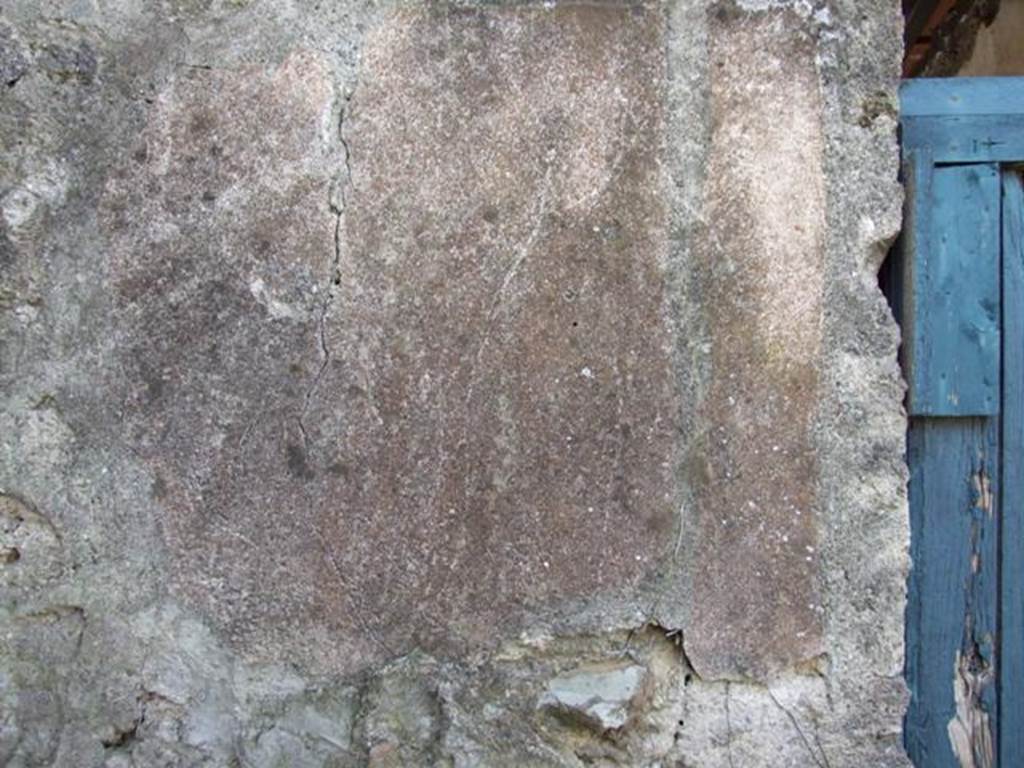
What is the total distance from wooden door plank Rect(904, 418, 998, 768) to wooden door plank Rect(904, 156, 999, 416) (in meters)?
0.14

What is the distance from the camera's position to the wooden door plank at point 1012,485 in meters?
1.38

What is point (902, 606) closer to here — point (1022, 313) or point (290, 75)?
point (1022, 313)

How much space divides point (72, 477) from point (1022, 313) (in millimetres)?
1374

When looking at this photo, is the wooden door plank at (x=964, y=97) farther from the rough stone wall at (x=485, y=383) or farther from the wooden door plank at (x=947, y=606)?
the wooden door plank at (x=947, y=606)

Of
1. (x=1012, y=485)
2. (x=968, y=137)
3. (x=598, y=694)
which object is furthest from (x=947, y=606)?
(x=968, y=137)

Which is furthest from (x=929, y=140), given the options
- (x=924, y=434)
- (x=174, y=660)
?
(x=174, y=660)

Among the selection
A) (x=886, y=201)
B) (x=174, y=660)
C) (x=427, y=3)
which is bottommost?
(x=174, y=660)

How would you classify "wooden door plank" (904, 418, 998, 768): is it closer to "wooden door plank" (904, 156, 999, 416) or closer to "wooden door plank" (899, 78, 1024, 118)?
"wooden door plank" (904, 156, 999, 416)

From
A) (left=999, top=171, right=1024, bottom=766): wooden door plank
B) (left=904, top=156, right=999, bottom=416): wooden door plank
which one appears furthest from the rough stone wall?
(left=999, top=171, right=1024, bottom=766): wooden door plank

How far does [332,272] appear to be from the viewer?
1211 millimetres

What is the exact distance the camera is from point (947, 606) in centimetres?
141

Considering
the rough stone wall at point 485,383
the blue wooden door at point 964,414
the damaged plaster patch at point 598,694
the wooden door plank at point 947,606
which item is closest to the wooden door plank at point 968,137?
the blue wooden door at point 964,414

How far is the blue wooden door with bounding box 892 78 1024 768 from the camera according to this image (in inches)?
53.4

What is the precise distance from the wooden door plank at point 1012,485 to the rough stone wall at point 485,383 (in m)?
0.30
